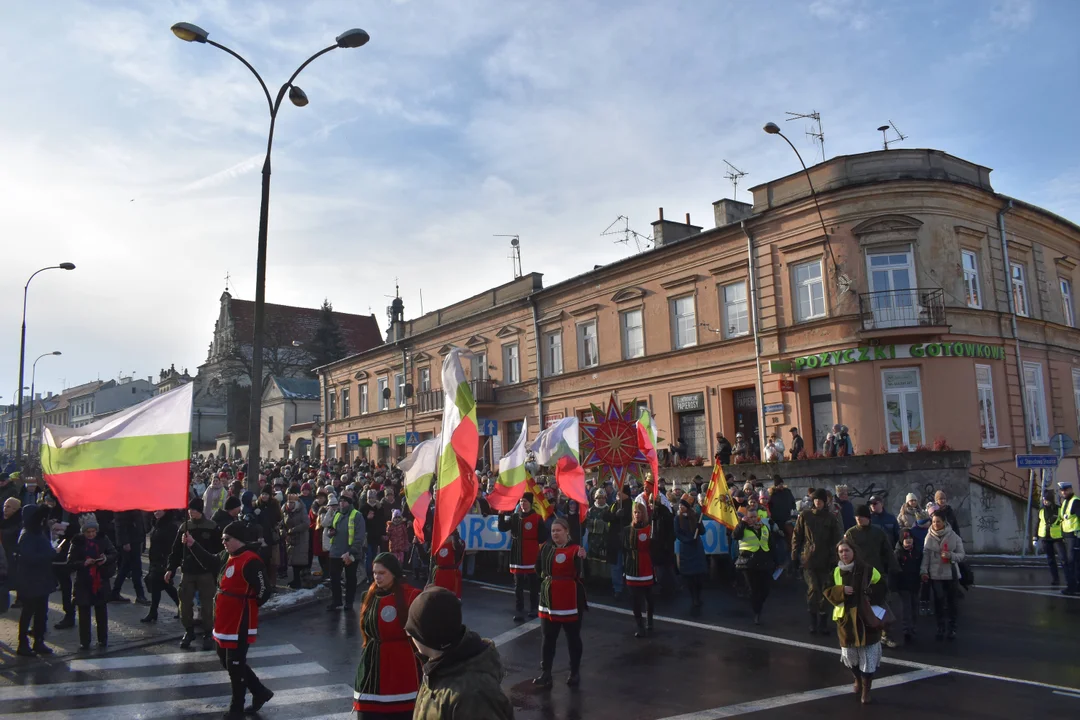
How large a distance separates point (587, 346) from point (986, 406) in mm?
14722

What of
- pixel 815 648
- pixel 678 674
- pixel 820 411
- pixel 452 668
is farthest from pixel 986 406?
pixel 452 668

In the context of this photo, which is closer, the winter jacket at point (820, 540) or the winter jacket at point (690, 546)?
the winter jacket at point (820, 540)

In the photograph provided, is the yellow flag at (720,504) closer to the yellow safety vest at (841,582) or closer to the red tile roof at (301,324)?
the yellow safety vest at (841,582)

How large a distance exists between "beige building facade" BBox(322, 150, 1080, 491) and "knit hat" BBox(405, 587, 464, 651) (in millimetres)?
21176

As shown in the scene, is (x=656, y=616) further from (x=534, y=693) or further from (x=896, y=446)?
(x=896, y=446)

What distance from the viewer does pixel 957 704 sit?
24.3 feet

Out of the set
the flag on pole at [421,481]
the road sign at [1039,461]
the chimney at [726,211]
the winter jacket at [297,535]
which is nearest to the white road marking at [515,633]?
the flag on pole at [421,481]

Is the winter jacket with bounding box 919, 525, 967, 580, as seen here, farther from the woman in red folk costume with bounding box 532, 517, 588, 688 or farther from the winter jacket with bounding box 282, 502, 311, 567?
the winter jacket with bounding box 282, 502, 311, 567

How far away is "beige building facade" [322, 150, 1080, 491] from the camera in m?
22.9

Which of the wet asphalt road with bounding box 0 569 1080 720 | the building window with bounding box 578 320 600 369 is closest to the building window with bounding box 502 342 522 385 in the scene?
the building window with bounding box 578 320 600 369

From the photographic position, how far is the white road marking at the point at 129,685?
27.4 feet

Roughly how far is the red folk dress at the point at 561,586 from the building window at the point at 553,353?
24984 millimetres

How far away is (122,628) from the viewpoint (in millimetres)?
11594

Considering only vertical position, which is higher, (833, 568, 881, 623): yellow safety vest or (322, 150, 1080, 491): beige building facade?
(322, 150, 1080, 491): beige building facade
